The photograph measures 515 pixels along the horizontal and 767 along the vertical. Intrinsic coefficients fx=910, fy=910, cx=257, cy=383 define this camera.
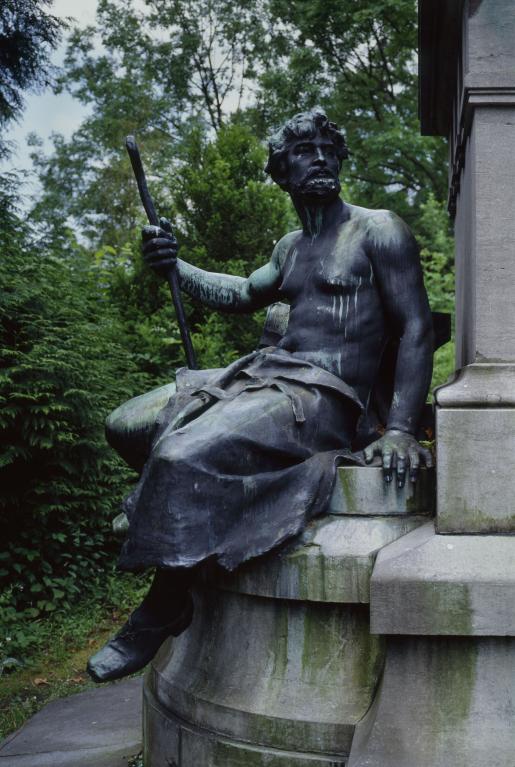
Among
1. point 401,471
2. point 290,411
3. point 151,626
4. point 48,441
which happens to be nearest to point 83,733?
point 151,626

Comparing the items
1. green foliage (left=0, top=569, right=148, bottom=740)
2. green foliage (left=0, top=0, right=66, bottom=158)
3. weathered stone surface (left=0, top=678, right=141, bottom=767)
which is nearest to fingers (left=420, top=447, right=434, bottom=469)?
weathered stone surface (left=0, top=678, right=141, bottom=767)

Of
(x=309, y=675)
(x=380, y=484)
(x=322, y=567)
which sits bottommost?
A: (x=309, y=675)

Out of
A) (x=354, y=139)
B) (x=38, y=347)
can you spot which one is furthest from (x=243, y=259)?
(x=354, y=139)

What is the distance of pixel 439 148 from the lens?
1686 cm

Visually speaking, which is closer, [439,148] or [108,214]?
[439,148]

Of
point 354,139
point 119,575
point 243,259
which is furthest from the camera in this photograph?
point 354,139

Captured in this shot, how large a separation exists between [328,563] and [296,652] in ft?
1.03

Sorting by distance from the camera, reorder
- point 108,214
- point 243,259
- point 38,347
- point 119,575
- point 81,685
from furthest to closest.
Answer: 1. point 108,214
2. point 243,259
3. point 119,575
4. point 38,347
5. point 81,685

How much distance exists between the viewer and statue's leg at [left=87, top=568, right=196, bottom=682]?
3.04m

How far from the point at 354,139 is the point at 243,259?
9.05m

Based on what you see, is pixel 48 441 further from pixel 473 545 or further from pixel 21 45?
pixel 473 545

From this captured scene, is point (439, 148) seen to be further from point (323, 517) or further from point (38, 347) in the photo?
point (323, 517)

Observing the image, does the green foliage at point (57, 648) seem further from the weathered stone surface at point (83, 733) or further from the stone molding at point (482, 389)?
the stone molding at point (482, 389)

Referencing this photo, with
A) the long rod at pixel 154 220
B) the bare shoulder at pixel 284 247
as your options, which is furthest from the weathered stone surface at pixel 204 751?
the bare shoulder at pixel 284 247
